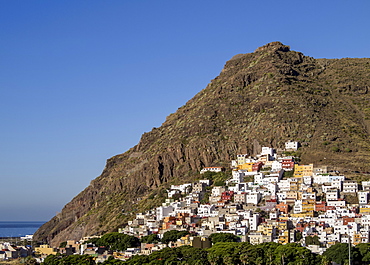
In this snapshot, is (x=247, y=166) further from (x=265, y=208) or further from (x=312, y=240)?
(x=312, y=240)

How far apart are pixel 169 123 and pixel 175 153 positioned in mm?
29594

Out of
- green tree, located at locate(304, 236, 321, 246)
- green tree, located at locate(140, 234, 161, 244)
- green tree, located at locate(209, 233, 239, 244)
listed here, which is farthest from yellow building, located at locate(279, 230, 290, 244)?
green tree, located at locate(140, 234, 161, 244)

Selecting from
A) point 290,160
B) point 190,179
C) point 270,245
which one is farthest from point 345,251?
point 190,179

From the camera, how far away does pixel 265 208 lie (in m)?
130

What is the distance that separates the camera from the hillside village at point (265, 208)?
373 feet

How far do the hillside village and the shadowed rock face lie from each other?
607 cm

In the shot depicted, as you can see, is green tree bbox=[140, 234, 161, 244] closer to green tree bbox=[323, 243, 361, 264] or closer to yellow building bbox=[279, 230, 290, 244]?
yellow building bbox=[279, 230, 290, 244]

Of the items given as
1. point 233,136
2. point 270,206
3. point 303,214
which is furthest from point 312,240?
point 233,136

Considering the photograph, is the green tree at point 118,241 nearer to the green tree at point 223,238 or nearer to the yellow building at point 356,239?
the green tree at point 223,238

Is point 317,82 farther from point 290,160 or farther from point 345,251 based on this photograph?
point 345,251

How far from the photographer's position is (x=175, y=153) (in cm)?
16288

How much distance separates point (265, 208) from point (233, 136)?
1476 inches

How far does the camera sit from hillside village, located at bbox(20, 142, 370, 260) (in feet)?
373

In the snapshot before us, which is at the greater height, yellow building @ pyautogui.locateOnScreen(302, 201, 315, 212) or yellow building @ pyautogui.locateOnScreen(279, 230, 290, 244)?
yellow building @ pyautogui.locateOnScreen(302, 201, 315, 212)
